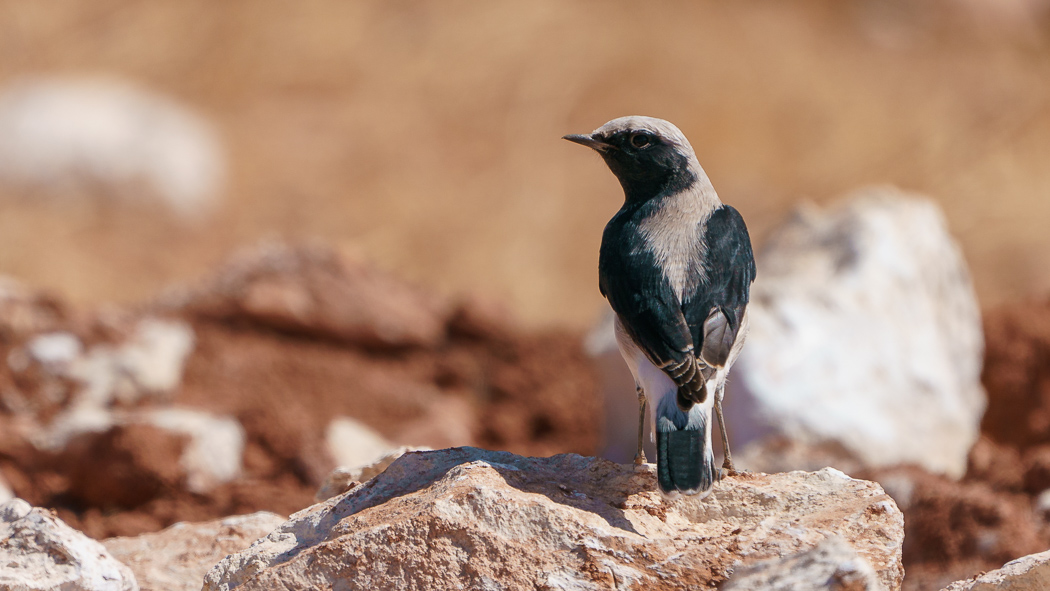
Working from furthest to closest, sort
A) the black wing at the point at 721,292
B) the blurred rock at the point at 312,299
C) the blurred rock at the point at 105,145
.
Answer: the blurred rock at the point at 105,145 < the blurred rock at the point at 312,299 < the black wing at the point at 721,292

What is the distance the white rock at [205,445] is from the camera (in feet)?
19.4

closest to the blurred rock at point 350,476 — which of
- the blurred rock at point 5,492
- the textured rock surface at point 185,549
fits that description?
the textured rock surface at point 185,549

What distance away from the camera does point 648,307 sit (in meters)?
3.85

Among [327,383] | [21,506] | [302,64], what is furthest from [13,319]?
[302,64]

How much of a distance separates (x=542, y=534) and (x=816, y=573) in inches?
31.2

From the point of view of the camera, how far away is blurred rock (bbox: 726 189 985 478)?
5.93m

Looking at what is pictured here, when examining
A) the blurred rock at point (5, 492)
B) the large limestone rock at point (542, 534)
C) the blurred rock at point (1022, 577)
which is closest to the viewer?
the large limestone rock at point (542, 534)

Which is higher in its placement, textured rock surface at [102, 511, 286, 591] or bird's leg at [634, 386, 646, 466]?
bird's leg at [634, 386, 646, 466]

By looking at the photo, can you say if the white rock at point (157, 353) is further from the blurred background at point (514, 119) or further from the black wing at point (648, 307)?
the black wing at point (648, 307)

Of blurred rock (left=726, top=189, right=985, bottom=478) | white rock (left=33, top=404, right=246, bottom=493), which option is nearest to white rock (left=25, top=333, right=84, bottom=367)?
white rock (left=33, top=404, right=246, bottom=493)

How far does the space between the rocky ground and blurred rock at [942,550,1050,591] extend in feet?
2.49

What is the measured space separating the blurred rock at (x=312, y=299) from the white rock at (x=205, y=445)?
1.53 m

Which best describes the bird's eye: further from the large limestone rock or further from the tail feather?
the large limestone rock

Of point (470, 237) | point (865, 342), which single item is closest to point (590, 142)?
point (865, 342)
